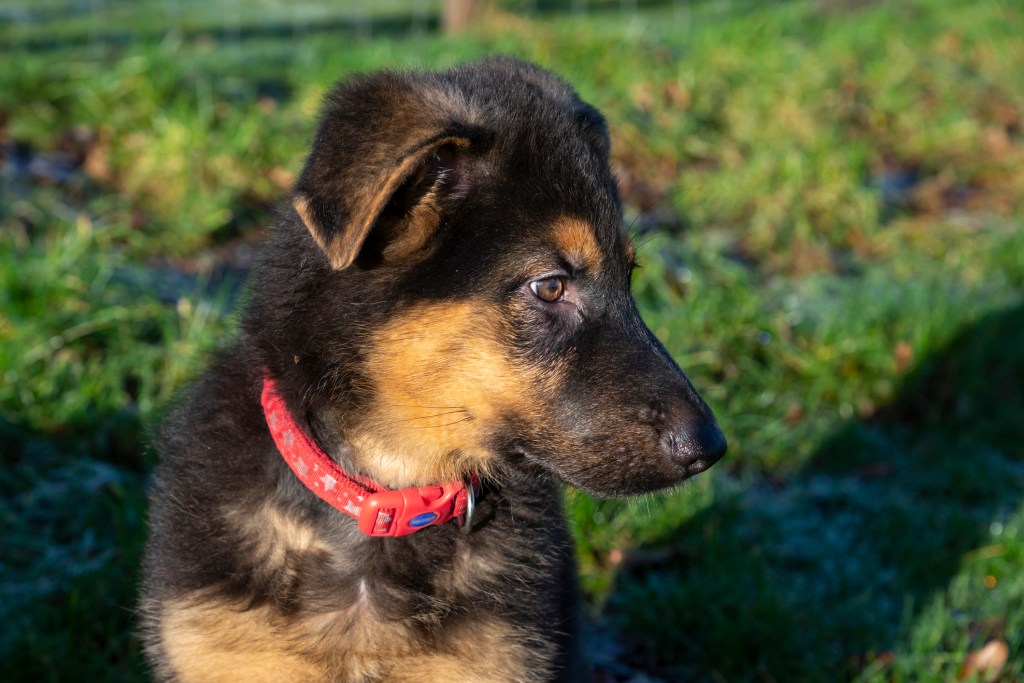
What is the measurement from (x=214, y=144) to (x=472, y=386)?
4771mm

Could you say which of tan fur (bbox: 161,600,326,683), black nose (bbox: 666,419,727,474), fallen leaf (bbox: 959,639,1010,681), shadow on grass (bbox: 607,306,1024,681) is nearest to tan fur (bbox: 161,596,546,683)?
tan fur (bbox: 161,600,326,683)

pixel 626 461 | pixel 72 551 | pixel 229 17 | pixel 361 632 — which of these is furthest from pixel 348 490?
pixel 229 17

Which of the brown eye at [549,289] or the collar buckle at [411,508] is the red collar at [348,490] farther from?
the brown eye at [549,289]

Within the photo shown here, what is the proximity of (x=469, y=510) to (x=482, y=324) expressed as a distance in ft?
1.88

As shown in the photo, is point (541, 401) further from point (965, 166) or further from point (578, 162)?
point (965, 166)

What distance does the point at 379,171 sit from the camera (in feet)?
8.63

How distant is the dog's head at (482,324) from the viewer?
2900 millimetres

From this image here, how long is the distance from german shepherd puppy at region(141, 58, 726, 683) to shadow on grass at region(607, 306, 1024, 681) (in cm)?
140

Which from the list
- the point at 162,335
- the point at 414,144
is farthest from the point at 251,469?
the point at 162,335

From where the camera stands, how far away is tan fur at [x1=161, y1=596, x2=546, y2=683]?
3.00 meters

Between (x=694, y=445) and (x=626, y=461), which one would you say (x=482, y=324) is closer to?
(x=626, y=461)

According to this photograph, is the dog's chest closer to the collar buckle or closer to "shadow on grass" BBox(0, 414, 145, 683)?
the collar buckle

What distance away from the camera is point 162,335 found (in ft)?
18.7

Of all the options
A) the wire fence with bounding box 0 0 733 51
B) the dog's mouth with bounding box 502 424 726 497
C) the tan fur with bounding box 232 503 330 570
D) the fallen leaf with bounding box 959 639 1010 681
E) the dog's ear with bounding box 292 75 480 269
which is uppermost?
the dog's ear with bounding box 292 75 480 269
